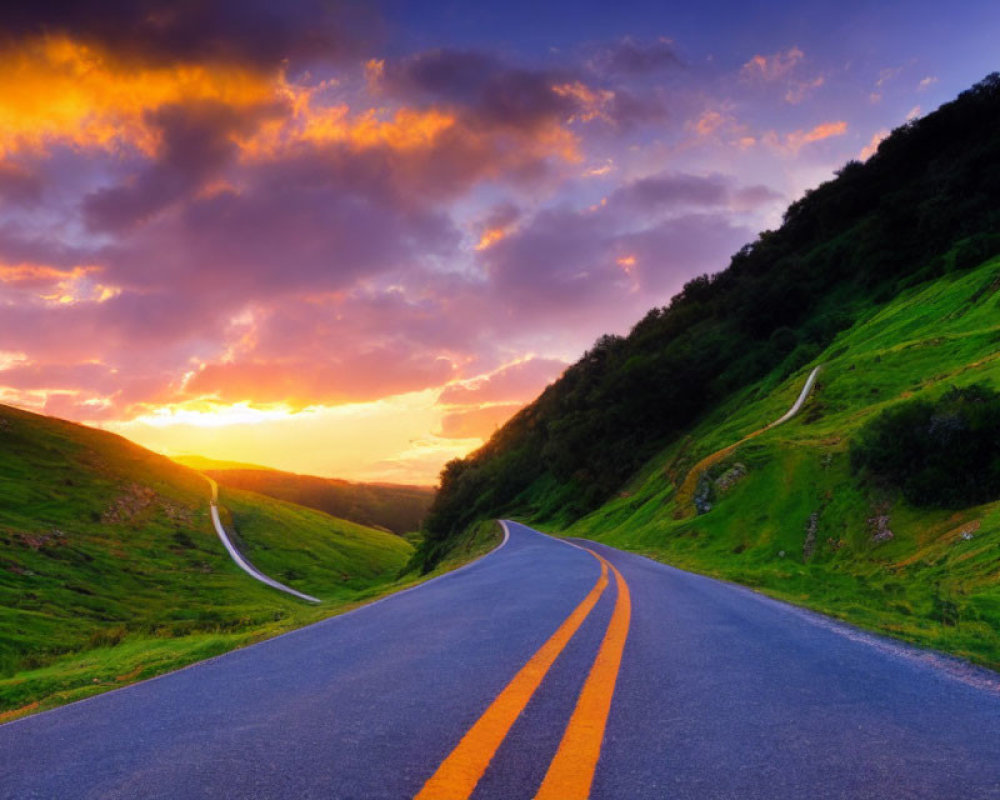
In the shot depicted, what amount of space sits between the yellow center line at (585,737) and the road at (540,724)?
0.06 feet

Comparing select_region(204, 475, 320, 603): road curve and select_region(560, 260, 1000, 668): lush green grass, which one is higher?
select_region(560, 260, 1000, 668): lush green grass

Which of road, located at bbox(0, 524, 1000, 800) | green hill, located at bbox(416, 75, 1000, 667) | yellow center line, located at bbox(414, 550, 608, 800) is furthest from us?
green hill, located at bbox(416, 75, 1000, 667)

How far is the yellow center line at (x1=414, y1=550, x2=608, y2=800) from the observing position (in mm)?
2507

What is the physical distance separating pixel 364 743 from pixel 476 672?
5.40ft

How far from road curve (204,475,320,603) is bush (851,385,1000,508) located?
62965mm

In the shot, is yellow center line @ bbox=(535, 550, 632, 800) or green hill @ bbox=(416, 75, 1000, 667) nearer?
yellow center line @ bbox=(535, 550, 632, 800)

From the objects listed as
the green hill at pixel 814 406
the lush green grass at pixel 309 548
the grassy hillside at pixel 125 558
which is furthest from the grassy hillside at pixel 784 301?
the grassy hillside at pixel 125 558

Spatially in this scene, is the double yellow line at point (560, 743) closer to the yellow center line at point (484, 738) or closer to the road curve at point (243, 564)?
the yellow center line at point (484, 738)

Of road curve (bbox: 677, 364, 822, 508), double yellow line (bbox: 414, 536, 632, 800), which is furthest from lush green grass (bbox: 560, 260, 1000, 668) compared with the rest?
double yellow line (bbox: 414, 536, 632, 800)

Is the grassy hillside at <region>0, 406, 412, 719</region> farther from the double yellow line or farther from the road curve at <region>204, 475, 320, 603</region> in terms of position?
the double yellow line

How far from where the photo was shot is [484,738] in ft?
10.1

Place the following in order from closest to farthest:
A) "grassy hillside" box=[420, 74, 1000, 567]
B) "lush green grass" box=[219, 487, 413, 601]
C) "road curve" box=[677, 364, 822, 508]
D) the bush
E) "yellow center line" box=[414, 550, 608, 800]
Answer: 1. "yellow center line" box=[414, 550, 608, 800]
2. the bush
3. "road curve" box=[677, 364, 822, 508]
4. "grassy hillside" box=[420, 74, 1000, 567]
5. "lush green grass" box=[219, 487, 413, 601]

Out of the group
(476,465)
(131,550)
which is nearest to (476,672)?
(131,550)

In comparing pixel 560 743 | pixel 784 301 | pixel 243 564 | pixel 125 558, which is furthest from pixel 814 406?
pixel 243 564
